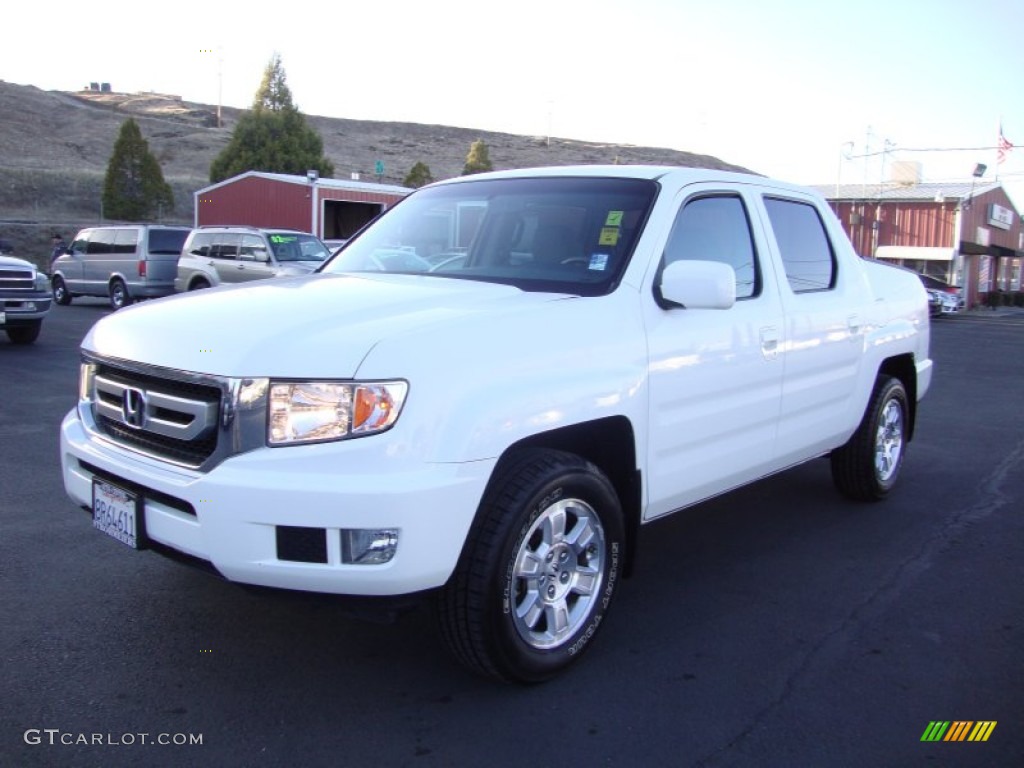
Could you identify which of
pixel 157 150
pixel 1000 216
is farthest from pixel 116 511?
pixel 157 150

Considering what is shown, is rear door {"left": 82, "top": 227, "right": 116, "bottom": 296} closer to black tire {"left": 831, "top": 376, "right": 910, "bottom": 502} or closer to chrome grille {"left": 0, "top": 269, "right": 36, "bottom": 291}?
chrome grille {"left": 0, "top": 269, "right": 36, "bottom": 291}

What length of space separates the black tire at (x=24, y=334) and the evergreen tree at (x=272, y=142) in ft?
107

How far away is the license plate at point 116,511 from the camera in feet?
10.5

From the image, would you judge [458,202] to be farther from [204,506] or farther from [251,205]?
[251,205]

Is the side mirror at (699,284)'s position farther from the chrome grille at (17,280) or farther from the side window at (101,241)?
the side window at (101,241)

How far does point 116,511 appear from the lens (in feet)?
10.9

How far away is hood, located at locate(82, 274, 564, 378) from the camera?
9.61 feet

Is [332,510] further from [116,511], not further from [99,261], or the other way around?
[99,261]

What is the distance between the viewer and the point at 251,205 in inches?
1312

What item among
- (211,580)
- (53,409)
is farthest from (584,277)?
(53,409)

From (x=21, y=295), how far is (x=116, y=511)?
35.9 ft

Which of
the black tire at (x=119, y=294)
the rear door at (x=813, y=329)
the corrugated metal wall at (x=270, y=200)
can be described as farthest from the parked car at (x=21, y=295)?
the corrugated metal wall at (x=270, y=200)

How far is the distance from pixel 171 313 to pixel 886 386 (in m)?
4.28

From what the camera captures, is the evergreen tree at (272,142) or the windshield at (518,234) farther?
the evergreen tree at (272,142)
